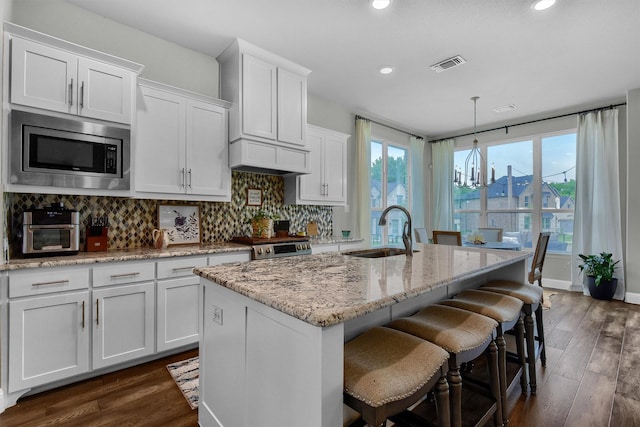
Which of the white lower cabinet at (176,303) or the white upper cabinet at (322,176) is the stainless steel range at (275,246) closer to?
the white lower cabinet at (176,303)

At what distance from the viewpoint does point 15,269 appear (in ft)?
6.31

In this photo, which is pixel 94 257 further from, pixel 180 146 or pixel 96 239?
pixel 180 146

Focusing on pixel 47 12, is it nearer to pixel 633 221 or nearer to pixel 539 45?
pixel 539 45

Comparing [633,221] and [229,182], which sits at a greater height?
[229,182]

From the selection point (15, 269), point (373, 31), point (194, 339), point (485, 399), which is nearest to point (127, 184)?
point (15, 269)

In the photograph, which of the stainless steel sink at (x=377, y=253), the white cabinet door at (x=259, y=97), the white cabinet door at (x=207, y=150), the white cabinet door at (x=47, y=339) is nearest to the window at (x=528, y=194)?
the stainless steel sink at (x=377, y=253)

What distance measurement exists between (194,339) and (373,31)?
129 inches

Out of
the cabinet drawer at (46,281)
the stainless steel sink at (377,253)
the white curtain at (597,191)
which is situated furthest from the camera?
the white curtain at (597,191)

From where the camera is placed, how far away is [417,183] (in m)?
6.23

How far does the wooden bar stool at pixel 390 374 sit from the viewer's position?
101 cm

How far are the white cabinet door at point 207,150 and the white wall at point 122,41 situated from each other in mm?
460

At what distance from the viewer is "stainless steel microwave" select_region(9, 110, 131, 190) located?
2.10 m

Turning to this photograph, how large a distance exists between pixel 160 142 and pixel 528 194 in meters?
5.94

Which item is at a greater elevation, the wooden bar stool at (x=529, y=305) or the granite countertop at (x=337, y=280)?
the granite countertop at (x=337, y=280)
